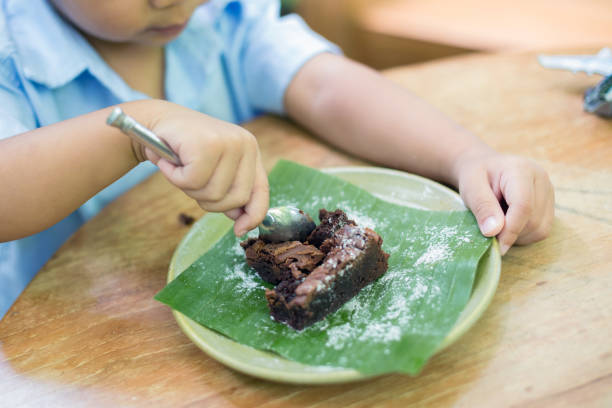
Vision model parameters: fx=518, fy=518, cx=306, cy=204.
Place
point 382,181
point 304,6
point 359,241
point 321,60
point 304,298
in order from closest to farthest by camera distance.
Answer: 1. point 304,298
2. point 359,241
3. point 382,181
4. point 321,60
5. point 304,6

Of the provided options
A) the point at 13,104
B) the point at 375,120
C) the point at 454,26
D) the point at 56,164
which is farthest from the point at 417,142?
the point at 454,26

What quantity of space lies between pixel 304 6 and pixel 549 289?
352 centimetres

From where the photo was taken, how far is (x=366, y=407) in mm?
842

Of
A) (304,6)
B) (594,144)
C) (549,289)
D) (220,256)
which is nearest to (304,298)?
(220,256)

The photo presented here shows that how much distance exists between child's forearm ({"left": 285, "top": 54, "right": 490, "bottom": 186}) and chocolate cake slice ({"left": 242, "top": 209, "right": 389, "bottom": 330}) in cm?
42

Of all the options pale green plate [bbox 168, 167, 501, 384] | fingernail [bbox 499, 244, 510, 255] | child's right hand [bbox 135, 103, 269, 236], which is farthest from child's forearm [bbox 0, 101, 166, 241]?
fingernail [bbox 499, 244, 510, 255]

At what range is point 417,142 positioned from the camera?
149cm

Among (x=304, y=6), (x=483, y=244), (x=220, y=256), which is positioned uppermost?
(x=483, y=244)

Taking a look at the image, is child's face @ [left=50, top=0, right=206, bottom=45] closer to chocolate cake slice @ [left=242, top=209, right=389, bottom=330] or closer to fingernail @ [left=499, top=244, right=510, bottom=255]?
chocolate cake slice @ [left=242, top=209, right=389, bottom=330]

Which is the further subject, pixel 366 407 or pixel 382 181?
pixel 382 181

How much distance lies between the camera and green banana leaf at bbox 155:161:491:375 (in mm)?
871

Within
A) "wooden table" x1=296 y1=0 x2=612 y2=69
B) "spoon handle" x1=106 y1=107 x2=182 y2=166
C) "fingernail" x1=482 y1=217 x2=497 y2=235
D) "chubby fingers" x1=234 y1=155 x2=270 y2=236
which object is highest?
"spoon handle" x1=106 y1=107 x2=182 y2=166

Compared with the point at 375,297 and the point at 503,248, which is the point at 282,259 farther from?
the point at 503,248

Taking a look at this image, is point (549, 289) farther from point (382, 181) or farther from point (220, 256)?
point (220, 256)
